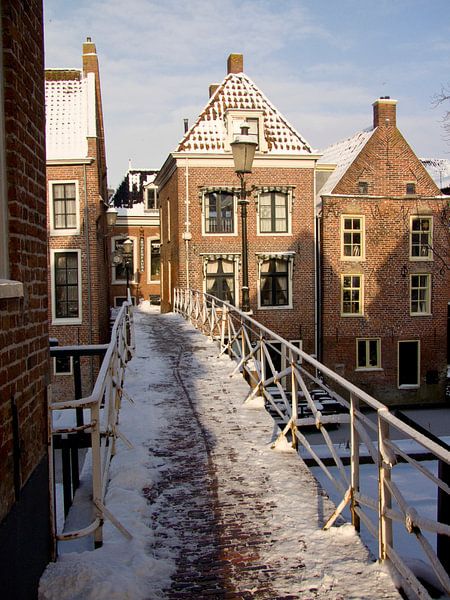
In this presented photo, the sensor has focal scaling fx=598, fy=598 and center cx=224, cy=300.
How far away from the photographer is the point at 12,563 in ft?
9.71

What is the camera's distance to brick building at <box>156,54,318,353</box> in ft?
77.5

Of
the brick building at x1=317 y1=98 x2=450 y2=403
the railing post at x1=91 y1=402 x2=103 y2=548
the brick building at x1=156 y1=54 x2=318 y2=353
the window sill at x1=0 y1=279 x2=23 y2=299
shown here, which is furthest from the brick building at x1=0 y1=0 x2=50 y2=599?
the brick building at x1=317 y1=98 x2=450 y2=403

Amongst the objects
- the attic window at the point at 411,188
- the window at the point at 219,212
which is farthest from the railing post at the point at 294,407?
the attic window at the point at 411,188

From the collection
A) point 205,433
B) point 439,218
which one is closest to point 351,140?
point 439,218

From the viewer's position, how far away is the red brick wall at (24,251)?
3.07m

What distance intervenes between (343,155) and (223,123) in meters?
6.33

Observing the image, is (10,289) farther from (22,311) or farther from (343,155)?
(343,155)

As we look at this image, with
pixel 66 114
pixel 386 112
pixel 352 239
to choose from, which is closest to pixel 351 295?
pixel 352 239

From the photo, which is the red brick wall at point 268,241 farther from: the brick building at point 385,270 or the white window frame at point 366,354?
the white window frame at point 366,354

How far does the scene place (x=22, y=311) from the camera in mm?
3410

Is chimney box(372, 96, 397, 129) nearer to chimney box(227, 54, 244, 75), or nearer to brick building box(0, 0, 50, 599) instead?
chimney box(227, 54, 244, 75)

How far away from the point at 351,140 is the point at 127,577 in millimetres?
26744

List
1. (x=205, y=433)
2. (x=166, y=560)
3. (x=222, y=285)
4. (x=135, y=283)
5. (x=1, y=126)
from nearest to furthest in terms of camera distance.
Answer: (x=1, y=126) → (x=166, y=560) → (x=205, y=433) → (x=222, y=285) → (x=135, y=283)

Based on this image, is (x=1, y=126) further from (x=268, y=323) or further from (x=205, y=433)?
(x=268, y=323)
